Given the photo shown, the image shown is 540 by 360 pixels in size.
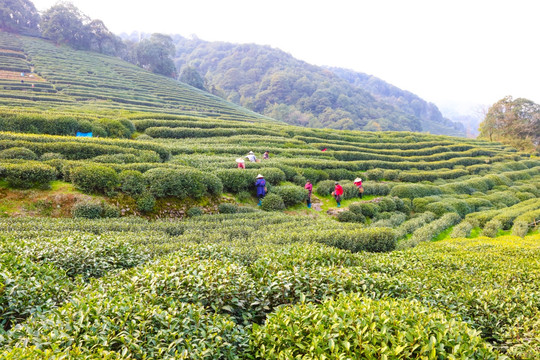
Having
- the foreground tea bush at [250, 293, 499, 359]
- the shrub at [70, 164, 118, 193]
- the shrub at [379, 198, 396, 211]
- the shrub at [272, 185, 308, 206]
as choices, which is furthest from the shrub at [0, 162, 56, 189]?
the shrub at [379, 198, 396, 211]

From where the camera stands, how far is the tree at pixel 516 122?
178 ft

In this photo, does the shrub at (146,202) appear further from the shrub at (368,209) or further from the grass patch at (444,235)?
the grass patch at (444,235)

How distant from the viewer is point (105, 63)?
70.4 meters

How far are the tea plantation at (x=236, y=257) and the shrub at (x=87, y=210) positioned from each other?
0.06m

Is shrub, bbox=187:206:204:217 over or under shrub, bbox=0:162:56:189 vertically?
under

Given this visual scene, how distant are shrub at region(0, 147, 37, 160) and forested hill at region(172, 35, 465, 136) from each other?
87.4 m

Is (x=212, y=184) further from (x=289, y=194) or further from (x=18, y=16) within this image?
(x=18, y=16)

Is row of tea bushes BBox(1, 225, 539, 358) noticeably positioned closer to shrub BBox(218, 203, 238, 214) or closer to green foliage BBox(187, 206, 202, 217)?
green foliage BBox(187, 206, 202, 217)

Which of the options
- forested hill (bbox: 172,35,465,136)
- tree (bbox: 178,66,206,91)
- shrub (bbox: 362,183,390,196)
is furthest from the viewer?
forested hill (bbox: 172,35,465,136)

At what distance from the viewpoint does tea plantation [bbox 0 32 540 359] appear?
3842 millimetres

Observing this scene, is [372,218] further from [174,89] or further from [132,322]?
[174,89]

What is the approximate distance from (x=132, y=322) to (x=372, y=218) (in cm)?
1769

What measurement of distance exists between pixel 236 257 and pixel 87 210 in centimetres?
783

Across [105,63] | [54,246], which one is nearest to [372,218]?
[54,246]
